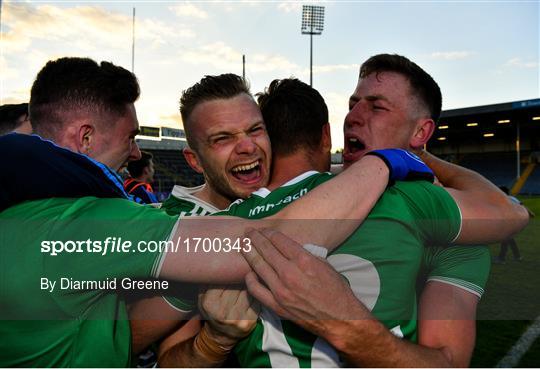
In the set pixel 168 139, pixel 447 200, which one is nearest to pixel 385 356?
pixel 447 200

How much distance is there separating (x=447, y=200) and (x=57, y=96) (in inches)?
67.1

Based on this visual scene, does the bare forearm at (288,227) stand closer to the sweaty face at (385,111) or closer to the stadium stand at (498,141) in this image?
the sweaty face at (385,111)

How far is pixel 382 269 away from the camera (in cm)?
151

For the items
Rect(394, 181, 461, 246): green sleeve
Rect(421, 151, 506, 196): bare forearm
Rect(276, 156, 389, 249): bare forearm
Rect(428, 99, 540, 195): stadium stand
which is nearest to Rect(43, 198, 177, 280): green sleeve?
Rect(276, 156, 389, 249): bare forearm

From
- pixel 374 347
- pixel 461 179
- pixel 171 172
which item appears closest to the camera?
pixel 374 347

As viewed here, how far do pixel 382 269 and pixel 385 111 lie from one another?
1.24 m


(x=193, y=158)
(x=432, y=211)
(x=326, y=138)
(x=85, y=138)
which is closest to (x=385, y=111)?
(x=326, y=138)

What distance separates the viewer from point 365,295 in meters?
1.50

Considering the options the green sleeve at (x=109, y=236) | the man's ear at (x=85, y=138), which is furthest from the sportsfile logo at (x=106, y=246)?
the man's ear at (x=85, y=138)

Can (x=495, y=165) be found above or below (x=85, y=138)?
below

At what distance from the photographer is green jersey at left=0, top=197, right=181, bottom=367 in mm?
1309

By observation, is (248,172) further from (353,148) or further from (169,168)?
(169,168)

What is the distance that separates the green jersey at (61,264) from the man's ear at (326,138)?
3.95 feet

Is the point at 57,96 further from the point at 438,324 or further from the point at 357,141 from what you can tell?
the point at 438,324
